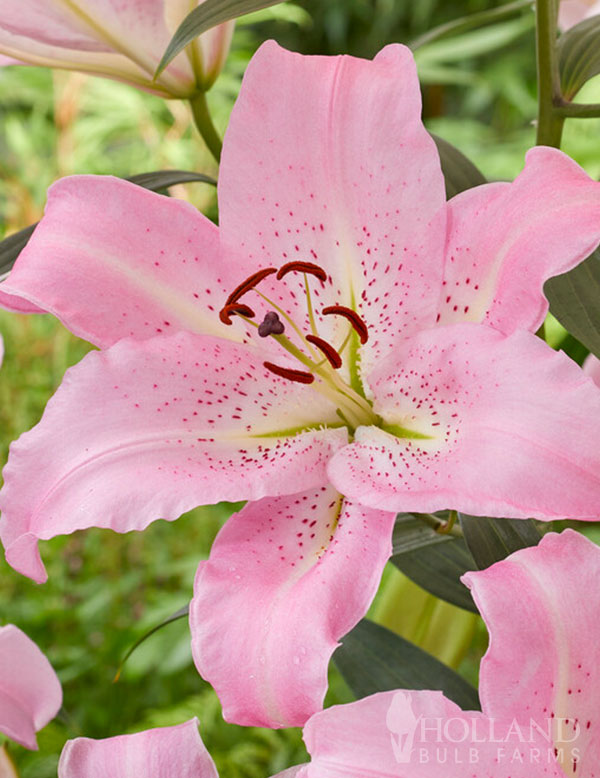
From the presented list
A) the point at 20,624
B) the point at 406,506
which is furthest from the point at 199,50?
the point at 20,624

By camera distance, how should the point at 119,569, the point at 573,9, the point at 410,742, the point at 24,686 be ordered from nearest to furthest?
1. the point at 410,742
2. the point at 24,686
3. the point at 573,9
4. the point at 119,569

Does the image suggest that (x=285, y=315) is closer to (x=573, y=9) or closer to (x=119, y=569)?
(x=573, y=9)

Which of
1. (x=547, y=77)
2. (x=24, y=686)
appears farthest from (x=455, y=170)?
(x=24, y=686)

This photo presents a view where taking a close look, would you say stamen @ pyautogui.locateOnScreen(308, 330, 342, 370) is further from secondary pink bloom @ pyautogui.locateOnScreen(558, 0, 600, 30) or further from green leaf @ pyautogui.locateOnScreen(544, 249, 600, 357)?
secondary pink bloom @ pyautogui.locateOnScreen(558, 0, 600, 30)

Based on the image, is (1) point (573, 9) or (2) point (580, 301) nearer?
(2) point (580, 301)

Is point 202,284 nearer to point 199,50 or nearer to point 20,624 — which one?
point 199,50

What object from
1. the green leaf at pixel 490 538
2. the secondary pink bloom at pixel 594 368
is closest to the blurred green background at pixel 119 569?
the secondary pink bloom at pixel 594 368

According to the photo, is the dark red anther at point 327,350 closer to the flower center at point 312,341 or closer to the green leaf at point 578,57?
the flower center at point 312,341
